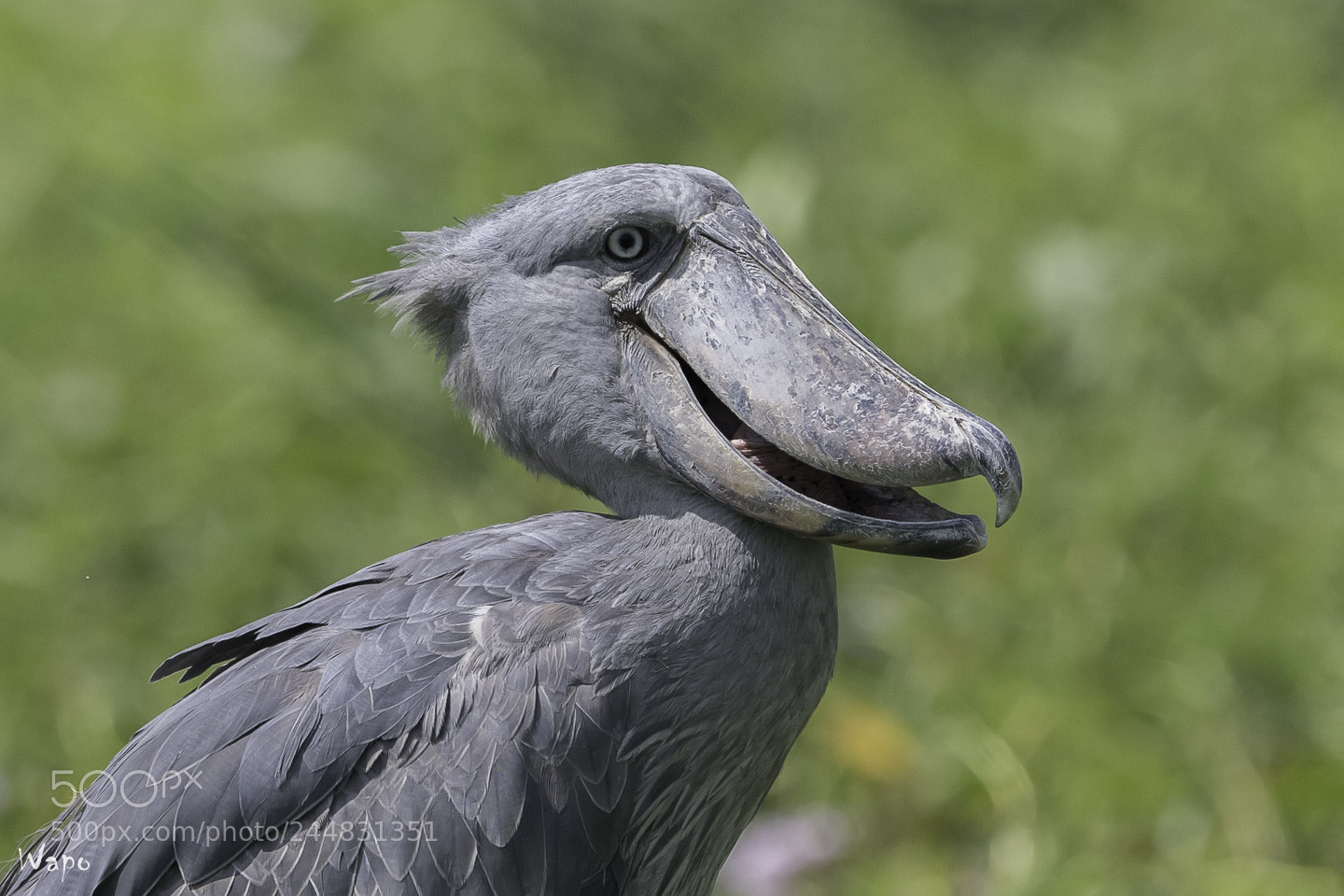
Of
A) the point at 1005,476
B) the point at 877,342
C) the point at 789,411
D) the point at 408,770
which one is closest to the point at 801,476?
the point at 789,411

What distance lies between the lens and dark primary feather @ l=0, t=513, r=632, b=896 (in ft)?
5.16

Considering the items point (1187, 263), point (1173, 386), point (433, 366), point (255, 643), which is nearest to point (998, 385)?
point (1173, 386)

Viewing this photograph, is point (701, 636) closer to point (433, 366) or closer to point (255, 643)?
point (255, 643)

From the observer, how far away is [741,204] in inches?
68.2

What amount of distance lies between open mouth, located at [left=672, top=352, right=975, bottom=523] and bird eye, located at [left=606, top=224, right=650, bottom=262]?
13cm

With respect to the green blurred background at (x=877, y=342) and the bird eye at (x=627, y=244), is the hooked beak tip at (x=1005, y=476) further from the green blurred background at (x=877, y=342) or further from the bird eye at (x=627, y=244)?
the green blurred background at (x=877, y=342)

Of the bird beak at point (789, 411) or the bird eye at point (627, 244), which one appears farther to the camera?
the bird eye at point (627, 244)

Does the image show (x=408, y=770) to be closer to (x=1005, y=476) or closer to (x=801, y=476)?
(x=801, y=476)

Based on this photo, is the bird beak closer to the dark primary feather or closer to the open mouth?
the open mouth

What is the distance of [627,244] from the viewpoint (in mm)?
1683

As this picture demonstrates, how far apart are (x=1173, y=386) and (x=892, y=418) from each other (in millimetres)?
2623

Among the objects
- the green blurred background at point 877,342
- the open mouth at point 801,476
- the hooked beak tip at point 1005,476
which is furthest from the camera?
the green blurred background at point 877,342

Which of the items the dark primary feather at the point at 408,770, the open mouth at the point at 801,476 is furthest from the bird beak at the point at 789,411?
the dark primary feather at the point at 408,770

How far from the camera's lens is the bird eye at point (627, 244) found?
167 cm
